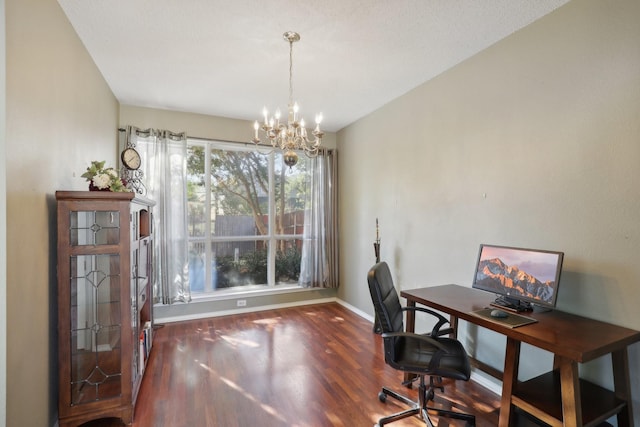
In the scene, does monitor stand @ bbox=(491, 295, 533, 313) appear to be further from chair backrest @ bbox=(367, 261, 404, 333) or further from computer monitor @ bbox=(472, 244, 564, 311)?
chair backrest @ bbox=(367, 261, 404, 333)

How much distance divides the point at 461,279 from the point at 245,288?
304cm

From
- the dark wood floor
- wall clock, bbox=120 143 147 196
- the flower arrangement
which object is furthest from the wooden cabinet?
wall clock, bbox=120 143 147 196

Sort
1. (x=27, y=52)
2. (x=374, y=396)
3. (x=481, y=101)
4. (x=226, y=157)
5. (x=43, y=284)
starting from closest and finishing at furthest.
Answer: (x=27, y=52), (x=43, y=284), (x=374, y=396), (x=481, y=101), (x=226, y=157)

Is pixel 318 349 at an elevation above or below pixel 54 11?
below

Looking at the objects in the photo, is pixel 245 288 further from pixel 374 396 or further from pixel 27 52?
pixel 27 52


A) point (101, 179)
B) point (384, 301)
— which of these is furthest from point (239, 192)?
point (384, 301)

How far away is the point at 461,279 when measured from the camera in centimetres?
267

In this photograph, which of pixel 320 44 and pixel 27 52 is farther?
pixel 320 44

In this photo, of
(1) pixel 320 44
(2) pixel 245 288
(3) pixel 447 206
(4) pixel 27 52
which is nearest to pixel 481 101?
(3) pixel 447 206

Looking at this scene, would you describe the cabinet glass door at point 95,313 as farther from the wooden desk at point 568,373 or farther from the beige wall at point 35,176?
the wooden desk at point 568,373

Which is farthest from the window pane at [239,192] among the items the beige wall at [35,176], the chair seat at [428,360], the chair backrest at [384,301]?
the chair seat at [428,360]

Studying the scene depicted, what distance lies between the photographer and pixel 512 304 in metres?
1.99

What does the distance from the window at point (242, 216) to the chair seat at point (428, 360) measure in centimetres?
276

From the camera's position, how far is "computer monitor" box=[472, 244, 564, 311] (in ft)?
5.97
